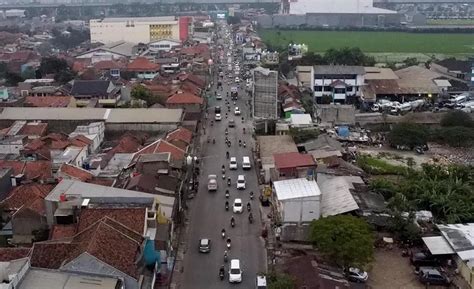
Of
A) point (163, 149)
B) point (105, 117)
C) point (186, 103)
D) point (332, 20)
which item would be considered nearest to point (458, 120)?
point (186, 103)

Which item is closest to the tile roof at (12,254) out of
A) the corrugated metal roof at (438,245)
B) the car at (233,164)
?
the corrugated metal roof at (438,245)

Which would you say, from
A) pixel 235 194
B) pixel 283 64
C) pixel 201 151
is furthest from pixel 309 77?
pixel 235 194

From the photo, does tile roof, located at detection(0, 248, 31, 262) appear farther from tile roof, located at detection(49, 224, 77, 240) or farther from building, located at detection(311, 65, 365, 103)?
building, located at detection(311, 65, 365, 103)

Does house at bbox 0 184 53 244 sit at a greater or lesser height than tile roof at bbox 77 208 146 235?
lesser

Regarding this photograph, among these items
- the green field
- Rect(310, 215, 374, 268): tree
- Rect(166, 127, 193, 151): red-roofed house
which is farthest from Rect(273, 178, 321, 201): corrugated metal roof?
the green field

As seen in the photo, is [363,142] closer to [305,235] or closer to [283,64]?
[305,235]

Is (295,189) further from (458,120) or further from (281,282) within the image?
(458,120)
